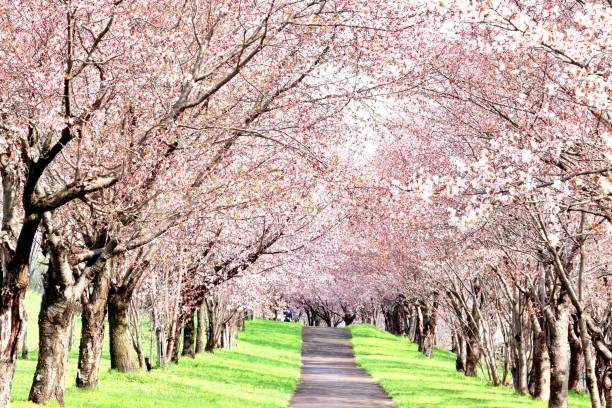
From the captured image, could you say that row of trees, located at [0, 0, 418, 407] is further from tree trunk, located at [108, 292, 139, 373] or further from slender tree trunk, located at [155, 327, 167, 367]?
slender tree trunk, located at [155, 327, 167, 367]

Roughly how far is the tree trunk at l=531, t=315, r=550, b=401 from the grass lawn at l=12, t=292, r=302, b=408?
791cm

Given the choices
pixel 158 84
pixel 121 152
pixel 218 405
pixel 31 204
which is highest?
pixel 158 84

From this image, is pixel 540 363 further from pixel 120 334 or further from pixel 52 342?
pixel 52 342

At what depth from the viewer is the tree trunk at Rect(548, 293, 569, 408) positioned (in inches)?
904

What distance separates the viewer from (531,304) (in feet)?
90.8

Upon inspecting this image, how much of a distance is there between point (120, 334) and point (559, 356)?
1283 cm

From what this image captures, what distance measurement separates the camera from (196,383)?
27.2 m

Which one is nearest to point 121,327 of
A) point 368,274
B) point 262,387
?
point 262,387

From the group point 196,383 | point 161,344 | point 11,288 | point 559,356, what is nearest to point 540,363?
point 559,356

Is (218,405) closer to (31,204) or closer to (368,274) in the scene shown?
(31,204)

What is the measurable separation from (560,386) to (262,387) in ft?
32.5

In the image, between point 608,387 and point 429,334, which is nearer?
point 608,387

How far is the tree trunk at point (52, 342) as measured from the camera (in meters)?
17.8

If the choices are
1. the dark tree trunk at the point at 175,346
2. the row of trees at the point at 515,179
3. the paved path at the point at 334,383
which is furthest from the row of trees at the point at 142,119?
the dark tree trunk at the point at 175,346
